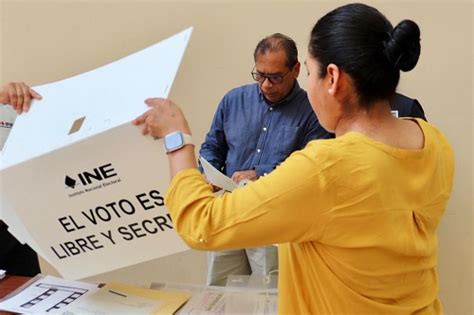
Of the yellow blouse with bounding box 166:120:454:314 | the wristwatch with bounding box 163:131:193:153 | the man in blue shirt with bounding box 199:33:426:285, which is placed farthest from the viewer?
the man in blue shirt with bounding box 199:33:426:285

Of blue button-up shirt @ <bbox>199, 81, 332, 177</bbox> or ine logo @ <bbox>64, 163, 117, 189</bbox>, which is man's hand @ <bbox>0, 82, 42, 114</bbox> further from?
blue button-up shirt @ <bbox>199, 81, 332, 177</bbox>

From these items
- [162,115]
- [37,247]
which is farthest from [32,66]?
[162,115]

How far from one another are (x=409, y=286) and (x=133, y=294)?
2.19 ft

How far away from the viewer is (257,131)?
1.96 m

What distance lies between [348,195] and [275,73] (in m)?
1.19

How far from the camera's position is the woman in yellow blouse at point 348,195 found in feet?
2.36

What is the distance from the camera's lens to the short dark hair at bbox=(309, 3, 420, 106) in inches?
29.3

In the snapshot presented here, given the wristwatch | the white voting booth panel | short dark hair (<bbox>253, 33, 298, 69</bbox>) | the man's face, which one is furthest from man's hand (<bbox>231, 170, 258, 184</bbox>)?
the wristwatch

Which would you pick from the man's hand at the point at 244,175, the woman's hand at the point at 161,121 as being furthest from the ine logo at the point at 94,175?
the man's hand at the point at 244,175

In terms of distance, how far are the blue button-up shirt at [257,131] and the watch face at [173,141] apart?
1.01m

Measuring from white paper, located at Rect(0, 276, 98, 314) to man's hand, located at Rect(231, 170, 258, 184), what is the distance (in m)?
0.70

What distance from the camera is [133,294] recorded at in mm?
1171

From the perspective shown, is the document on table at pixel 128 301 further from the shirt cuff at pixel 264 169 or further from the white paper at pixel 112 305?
the shirt cuff at pixel 264 169

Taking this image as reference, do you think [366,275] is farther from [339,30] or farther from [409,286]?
[339,30]
